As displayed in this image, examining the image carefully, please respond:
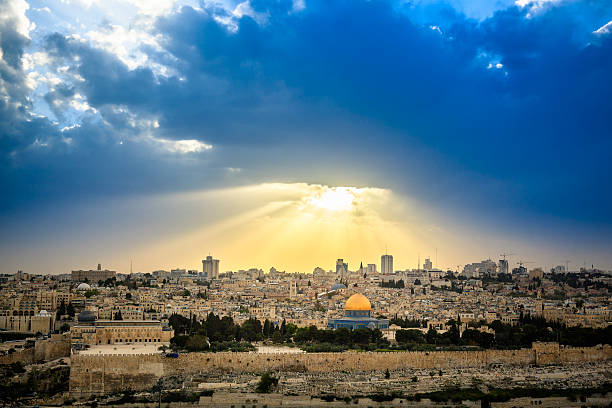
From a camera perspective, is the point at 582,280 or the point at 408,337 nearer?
the point at 408,337

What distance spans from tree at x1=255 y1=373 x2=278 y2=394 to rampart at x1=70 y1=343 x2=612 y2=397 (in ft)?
8.10

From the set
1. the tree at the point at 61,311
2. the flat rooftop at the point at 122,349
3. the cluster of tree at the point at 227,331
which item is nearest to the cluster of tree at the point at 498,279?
the cluster of tree at the point at 227,331

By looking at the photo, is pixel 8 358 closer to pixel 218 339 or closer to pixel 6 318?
pixel 218 339

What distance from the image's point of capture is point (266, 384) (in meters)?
22.8

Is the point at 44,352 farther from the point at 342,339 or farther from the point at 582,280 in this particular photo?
the point at 582,280

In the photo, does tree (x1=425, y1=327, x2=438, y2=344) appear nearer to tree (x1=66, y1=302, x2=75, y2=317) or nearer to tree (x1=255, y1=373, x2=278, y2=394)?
tree (x1=255, y1=373, x2=278, y2=394)

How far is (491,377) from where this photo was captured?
84.4 ft

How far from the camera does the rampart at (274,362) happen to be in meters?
23.5

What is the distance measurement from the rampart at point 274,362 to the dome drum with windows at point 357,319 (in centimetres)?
932

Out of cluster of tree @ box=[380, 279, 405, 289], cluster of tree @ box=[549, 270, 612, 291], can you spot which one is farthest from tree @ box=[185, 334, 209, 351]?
cluster of tree @ box=[549, 270, 612, 291]

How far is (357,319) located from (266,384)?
1624 centimetres

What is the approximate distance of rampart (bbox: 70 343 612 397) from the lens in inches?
926

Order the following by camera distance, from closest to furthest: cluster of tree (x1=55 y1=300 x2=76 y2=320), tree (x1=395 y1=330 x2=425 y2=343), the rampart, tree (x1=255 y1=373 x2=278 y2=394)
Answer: tree (x1=255 y1=373 x2=278 y2=394)
the rampart
tree (x1=395 y1=330 x2=425 y2=343)
cluster of tree (x1=55 y1=300 x2=76 y2=320)

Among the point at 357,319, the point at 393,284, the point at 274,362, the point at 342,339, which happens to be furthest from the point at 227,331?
the point at 393,284
